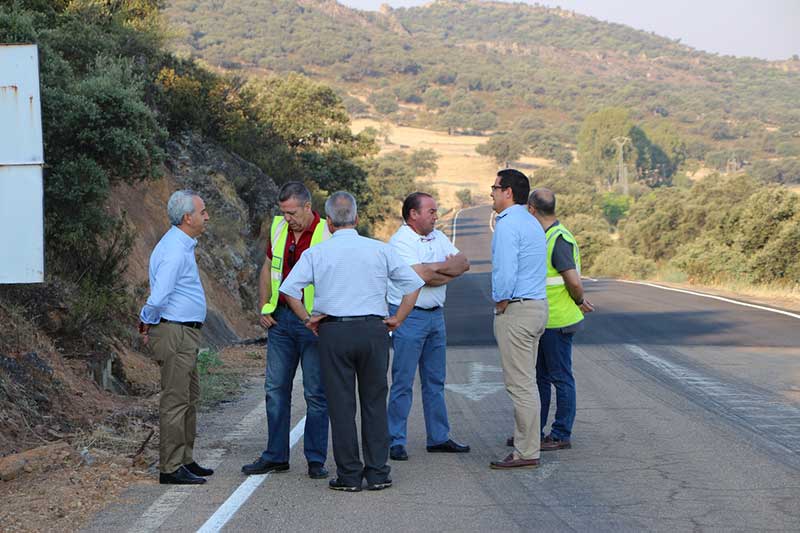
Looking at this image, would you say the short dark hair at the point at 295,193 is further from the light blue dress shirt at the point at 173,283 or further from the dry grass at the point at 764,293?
the dry grass at the point at 764,293

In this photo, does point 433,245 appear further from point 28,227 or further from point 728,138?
point 728,138

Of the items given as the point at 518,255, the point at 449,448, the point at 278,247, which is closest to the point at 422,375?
the point at 449,448

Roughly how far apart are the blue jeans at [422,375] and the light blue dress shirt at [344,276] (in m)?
1.09

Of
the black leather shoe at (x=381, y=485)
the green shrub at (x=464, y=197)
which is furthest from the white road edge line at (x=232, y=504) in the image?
the green shrub at (x=464, y=197)

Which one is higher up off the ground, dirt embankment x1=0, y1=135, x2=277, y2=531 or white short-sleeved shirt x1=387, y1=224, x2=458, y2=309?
white short-sleeved shirt x1=387, y1=224, x2=458, y2=309

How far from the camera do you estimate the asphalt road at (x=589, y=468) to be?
6.33 m

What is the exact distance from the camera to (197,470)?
757 cm

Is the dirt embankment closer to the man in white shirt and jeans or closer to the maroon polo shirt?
the maroon polo shirt

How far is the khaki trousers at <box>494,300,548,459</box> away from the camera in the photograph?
7.90 metres

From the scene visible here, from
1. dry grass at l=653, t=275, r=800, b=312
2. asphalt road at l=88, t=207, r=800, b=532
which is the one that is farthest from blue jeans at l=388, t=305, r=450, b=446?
dry grass at l=653, t=275, r=800, b=312

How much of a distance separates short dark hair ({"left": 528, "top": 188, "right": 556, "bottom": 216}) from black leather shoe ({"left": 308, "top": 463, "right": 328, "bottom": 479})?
2743 mm

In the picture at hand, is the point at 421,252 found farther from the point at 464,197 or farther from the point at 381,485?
the point at 464,197

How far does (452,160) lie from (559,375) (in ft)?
429

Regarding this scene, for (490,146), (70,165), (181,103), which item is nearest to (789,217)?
(181,103)
